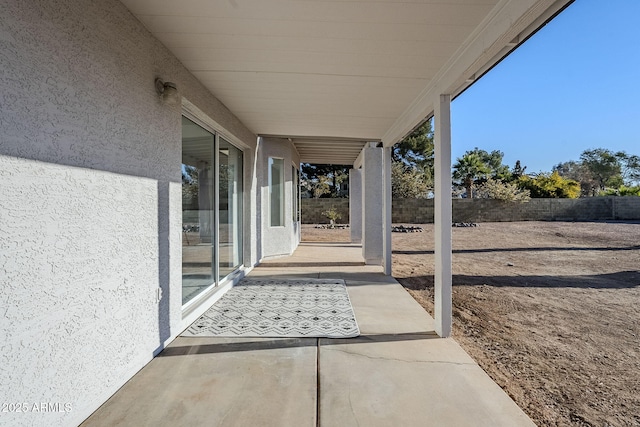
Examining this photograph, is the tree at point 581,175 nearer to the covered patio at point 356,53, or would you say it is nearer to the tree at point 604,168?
the tree at point 604,168

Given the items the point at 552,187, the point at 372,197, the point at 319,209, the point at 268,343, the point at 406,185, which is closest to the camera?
the point at 268,343

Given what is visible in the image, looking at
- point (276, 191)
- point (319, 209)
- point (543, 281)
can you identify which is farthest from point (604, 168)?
point (276, 191)

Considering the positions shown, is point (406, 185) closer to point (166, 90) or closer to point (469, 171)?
point (469, 171)

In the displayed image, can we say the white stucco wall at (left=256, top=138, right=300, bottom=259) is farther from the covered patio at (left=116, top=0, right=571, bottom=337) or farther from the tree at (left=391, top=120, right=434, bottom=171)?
the tree at (left=391, top=120, right=434, bottom=171)

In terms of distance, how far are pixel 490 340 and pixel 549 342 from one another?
0.64m

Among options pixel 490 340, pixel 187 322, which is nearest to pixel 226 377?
pixel 187 322

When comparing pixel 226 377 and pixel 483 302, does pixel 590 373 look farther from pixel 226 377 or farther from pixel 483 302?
pixel 226 377

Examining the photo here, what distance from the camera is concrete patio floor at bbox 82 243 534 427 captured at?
229 cm

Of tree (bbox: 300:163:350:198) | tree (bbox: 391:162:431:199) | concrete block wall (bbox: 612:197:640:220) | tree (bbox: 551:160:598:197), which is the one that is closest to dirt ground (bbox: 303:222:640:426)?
tree (bbox: 391:162:431:199)

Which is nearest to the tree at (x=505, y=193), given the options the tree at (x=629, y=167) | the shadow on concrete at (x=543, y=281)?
the shadow on concrete at (x=543, y=281)

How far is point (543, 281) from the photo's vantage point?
Answer: 6.95 meters

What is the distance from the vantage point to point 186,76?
149 inches

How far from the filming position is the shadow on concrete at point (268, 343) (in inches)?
130

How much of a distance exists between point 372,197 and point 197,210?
197 inches
